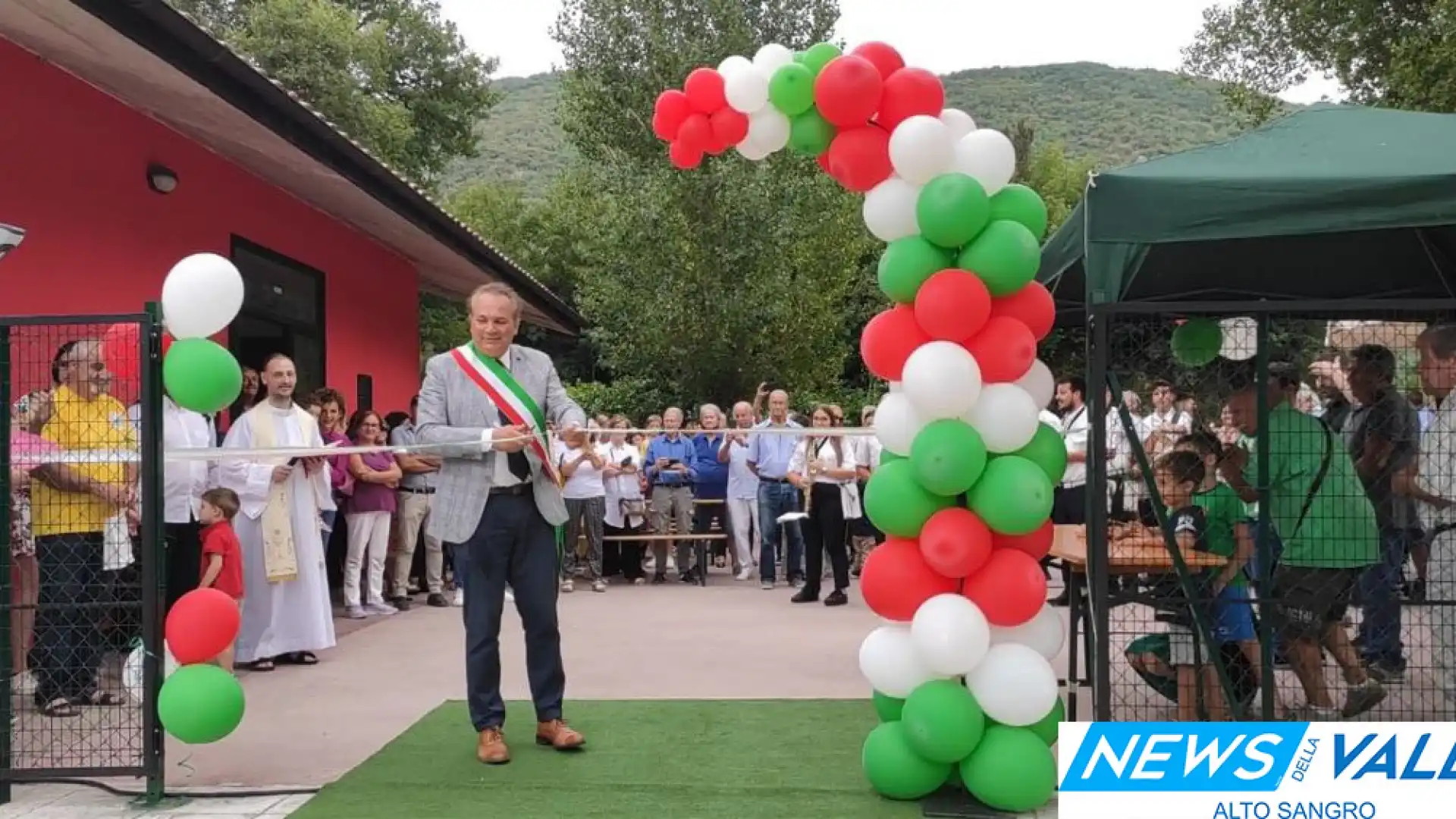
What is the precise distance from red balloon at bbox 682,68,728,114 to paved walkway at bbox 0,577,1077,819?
112 inches

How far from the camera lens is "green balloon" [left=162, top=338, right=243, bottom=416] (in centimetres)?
418

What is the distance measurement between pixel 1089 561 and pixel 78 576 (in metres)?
4.45

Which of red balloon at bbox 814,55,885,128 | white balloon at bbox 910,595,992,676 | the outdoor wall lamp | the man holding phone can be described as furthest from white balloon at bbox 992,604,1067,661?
the man holding phone

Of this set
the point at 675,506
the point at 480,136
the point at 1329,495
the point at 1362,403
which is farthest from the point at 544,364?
the point at 480,136

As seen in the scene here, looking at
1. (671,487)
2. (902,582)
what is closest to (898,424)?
(902,582)

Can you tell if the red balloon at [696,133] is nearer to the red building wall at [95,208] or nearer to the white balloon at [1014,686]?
the white balloon at [1014,686]

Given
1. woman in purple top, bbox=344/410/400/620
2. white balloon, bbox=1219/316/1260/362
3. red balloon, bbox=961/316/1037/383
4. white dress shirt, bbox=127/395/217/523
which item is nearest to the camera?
red balloon, bbox=961/316/1037/383

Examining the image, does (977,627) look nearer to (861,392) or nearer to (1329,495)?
(1329,495)

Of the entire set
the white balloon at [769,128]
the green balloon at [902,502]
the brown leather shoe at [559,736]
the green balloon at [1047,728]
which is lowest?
the brown leather shoe at [559,736]

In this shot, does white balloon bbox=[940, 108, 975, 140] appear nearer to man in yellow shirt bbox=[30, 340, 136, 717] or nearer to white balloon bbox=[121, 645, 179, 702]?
white balloon bbox=[121, 645, 179, 702]

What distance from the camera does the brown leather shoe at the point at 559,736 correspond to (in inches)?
192

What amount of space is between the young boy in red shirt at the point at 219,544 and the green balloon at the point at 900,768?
3542mm

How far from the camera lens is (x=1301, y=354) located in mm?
5227

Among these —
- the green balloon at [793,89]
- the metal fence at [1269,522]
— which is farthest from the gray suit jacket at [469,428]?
the metal fence at [1269,522]
